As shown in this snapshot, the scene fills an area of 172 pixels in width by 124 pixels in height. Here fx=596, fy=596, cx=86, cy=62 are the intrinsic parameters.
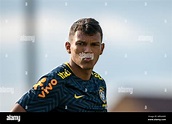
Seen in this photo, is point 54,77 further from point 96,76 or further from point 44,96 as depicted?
point 96,76

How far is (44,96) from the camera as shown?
90.9 inches

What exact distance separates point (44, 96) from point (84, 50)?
0.26 meters

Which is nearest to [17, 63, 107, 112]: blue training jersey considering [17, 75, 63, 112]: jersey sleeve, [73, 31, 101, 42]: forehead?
[17, 75, 63, 112]: jersey sleeve

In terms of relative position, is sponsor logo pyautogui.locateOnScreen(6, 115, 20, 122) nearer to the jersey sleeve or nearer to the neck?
the jersey sleeve

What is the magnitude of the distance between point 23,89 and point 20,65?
141 millimetres

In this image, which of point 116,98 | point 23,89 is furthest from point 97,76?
point 23,89

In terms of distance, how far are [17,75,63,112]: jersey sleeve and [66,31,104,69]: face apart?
0.14 meters

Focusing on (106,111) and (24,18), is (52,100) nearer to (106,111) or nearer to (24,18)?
(106,111)

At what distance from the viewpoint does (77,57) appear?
95.0 inches

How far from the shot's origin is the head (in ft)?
7.89

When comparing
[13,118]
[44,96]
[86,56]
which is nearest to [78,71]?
[86,56]

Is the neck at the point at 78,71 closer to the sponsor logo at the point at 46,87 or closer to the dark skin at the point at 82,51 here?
the dark skin at the point at 82,51

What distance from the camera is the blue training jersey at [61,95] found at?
2.31 m

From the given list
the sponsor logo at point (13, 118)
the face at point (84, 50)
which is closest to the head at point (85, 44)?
the face at point (84, 50)
